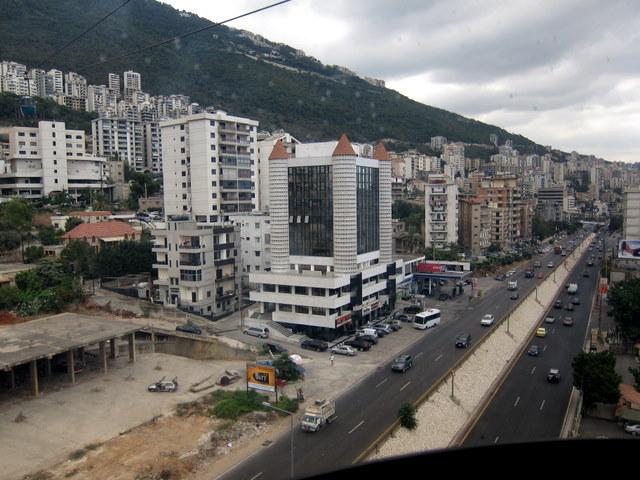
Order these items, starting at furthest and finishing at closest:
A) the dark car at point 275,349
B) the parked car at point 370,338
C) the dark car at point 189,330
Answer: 1. the parked car at point 370,338
2. the dark car at point 189,330
3. the dark car at point 275,349

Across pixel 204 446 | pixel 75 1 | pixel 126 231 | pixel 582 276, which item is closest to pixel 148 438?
pixel 204 446

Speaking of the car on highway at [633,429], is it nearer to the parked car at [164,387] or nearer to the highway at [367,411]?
the highway at [367,411]

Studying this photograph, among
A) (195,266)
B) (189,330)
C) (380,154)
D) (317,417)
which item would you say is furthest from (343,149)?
(317,417)

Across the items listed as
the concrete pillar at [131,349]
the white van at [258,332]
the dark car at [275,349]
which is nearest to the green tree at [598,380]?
the dark car at [275,349]

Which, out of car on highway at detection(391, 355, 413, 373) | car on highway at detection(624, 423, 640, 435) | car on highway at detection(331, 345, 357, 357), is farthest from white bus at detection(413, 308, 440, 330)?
car on highway at detection(624, 423, 640, 435)

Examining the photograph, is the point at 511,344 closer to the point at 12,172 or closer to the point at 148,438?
the point at 148,438

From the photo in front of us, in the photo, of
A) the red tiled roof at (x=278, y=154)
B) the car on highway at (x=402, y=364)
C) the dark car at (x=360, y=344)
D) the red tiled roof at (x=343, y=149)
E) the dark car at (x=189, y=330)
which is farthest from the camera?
the red tiled roof at (x=278, y=154)

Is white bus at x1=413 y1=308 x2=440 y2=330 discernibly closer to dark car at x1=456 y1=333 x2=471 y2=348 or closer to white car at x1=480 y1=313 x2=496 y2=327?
white car at x1=480 y1=313 x2=496 y2=327
